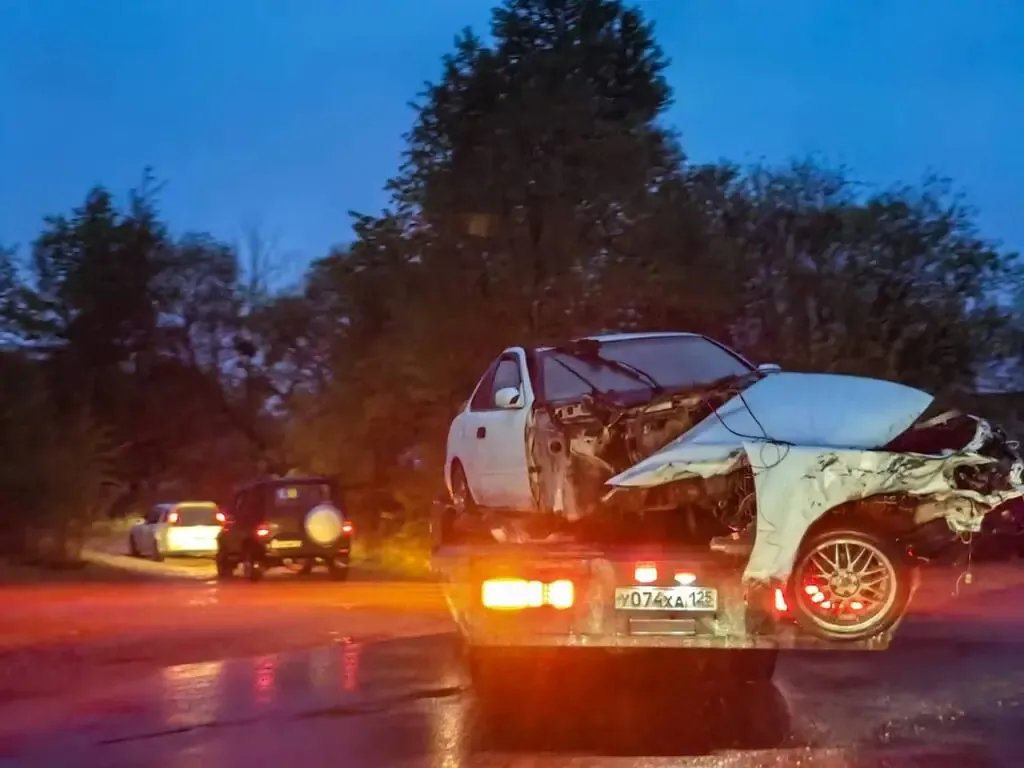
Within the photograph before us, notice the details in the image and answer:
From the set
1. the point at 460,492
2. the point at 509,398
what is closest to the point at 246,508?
the point at 460,492

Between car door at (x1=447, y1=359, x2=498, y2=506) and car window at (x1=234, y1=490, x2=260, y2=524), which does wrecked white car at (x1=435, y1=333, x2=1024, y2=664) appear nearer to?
car door at (x1=447, y1=359, x2=498, y2=506)

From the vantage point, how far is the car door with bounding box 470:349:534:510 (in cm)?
920

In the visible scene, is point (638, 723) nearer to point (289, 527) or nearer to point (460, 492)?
point (460, 492)

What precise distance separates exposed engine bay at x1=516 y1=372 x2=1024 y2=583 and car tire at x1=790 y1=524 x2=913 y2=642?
6.1 inches

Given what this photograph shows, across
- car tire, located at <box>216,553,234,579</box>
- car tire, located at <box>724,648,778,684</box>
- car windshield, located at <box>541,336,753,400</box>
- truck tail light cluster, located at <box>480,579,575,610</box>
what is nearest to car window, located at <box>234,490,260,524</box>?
car tire, located at <box>216,553,234,579</box>

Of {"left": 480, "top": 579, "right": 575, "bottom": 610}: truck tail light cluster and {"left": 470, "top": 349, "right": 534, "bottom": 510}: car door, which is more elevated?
{"left": 470, "top": 349, "right": 534, "bottom": 510}: car door

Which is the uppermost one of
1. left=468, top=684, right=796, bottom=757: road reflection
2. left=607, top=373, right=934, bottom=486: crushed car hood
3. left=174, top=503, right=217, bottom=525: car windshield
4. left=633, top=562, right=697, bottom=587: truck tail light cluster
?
left=607, top=373, right=934, bottom=486: crushed car hood

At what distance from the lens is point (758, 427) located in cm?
770

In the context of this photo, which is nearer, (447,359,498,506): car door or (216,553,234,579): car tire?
(447,359,498,506): car door

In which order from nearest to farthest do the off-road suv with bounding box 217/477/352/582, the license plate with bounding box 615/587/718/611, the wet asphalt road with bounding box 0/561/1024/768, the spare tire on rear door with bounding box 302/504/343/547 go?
the wet asphalt road with bounding box 0/561/1024/768, the license plate with bounding box 615/587/718/611, the spare tire on rear door with bounding box 302/504/343/547, the off-road suv with bounding box 217/477/352/582

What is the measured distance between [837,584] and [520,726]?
2.04 metres

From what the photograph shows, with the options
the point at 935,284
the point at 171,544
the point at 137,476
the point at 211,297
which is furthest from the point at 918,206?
the point at 137,476

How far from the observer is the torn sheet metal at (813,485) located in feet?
24.0

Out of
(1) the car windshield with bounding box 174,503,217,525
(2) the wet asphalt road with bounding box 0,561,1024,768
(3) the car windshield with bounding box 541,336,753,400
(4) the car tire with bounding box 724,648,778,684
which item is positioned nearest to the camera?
(2) the wet asphalt road with bounding box 0,561,1024,768
